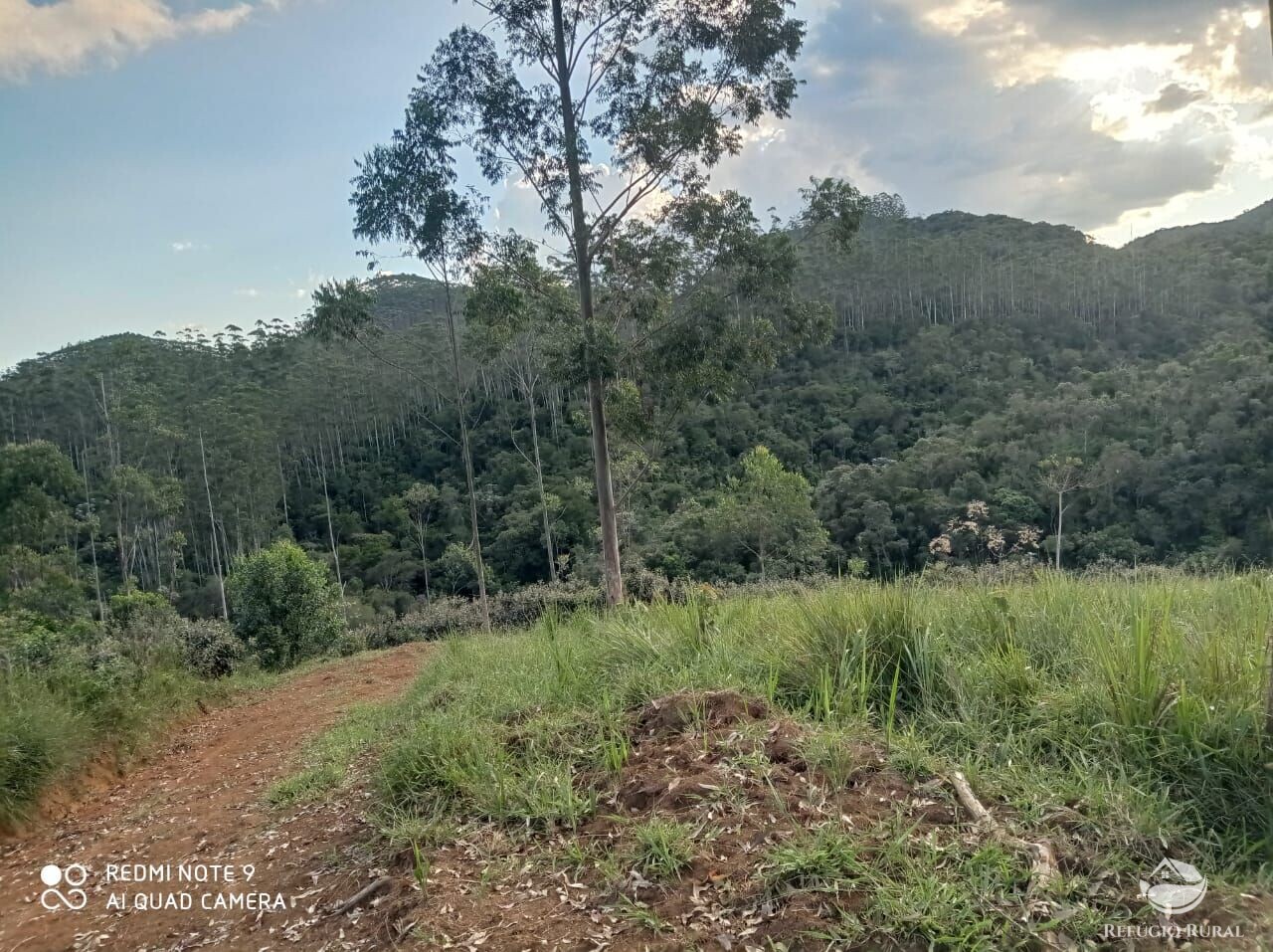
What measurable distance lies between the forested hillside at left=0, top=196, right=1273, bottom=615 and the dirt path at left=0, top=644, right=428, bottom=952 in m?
6.92

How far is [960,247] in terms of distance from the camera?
63062mm

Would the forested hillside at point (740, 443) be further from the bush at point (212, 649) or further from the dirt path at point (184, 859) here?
the bush at point (212, 649)

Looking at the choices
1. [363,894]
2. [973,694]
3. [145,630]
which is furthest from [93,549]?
[973,694]

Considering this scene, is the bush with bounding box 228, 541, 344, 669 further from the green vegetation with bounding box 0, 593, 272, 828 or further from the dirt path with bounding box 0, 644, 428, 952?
the dirt path with bounding box 0, 644, 428, 952

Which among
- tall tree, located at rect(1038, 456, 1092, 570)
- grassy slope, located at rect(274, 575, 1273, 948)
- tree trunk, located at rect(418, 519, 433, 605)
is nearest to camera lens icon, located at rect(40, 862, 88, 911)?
grassy slope, located at rect(274, 575, 1273, 948)

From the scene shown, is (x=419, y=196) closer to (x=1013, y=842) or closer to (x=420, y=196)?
(x=420, y=196)

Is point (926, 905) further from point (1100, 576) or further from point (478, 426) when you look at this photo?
point (478, 426)

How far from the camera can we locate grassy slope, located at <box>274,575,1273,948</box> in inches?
94.3

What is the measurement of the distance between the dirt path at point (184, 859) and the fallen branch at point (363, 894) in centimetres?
13

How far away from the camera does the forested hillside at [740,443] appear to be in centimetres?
2681

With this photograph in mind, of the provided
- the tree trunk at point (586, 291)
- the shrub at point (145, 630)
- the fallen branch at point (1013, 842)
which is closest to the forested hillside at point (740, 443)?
the tree trunk at point (586, 291)

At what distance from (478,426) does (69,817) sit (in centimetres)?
4245

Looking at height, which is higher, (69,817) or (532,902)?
(532,902)

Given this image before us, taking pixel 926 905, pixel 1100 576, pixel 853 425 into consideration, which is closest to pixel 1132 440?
pixel 853 425
